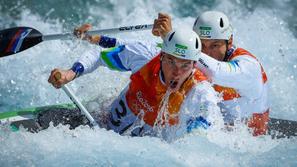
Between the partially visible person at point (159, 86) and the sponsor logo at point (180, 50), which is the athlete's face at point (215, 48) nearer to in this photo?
the partially visible person at point (159, 86)

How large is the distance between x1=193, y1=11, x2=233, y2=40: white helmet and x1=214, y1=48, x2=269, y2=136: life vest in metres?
0.19

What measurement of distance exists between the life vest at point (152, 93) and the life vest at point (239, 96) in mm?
603

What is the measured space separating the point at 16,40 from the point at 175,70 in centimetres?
196

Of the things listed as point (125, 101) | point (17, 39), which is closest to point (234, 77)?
point (125, 101)

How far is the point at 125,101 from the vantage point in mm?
5363

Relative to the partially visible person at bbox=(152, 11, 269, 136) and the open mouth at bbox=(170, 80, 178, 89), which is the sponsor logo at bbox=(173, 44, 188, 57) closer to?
the open mouth at bbox=(170, 80, 178, 89)

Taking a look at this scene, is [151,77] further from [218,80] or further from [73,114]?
[73,114]

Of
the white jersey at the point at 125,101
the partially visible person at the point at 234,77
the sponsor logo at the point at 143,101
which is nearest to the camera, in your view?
the white jersey at the point at 125,101

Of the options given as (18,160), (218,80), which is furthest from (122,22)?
(18,160)

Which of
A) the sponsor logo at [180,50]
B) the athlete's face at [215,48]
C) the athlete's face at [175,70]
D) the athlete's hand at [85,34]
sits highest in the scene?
the sponsor logo at [180,50]

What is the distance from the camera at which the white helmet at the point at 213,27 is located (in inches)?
227

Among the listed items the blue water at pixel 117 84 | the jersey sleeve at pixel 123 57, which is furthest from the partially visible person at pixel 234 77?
the jersey sleeve at pixel 123 57

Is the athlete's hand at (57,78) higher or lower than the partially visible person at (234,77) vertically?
higher

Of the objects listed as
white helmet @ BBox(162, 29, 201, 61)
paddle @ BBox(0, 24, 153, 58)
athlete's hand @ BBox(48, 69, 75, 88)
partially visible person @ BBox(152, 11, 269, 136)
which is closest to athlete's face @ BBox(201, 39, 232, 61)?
partially visible person @ BBox(152, 11, 269, 136)
